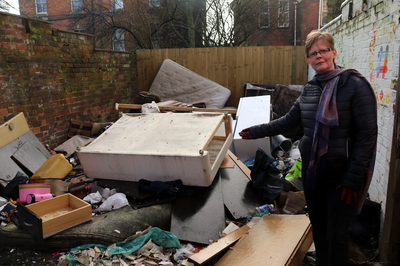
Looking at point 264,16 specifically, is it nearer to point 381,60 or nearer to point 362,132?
point 381,60

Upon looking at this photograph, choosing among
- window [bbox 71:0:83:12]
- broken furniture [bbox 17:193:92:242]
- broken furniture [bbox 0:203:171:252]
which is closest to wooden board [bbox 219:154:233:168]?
broken furniture [bbox 0:203:171:252]

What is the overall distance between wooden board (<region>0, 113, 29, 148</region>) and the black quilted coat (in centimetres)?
387

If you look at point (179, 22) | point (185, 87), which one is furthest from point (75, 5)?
point (185, 87)

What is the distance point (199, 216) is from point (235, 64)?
20.4ft

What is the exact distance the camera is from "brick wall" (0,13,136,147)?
453 centimetres

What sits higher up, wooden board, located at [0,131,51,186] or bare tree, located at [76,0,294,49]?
bare tree, located at [76,0,294,49]

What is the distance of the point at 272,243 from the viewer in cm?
246

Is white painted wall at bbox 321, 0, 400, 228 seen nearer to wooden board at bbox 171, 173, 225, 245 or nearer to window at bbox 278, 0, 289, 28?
wooden board at bbox 171, 173, 225, 245

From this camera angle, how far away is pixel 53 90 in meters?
5.40

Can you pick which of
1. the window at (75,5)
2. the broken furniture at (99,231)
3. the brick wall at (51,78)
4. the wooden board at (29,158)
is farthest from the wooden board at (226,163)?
the window at (75,5)

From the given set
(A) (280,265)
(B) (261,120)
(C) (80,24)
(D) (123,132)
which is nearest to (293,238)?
(A) (280,265)

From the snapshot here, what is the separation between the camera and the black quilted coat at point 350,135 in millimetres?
1728

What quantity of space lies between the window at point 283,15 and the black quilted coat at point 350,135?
14522 mm

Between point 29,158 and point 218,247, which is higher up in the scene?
Result: point 29,158
